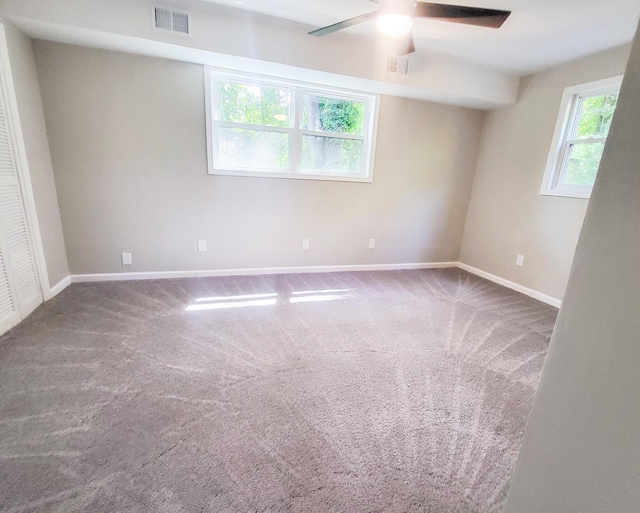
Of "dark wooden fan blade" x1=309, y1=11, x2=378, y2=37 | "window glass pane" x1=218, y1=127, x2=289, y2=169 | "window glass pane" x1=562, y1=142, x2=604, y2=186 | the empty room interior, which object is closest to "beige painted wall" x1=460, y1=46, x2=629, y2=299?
the empty room interior

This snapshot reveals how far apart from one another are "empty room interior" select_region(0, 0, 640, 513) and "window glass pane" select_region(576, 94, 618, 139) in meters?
0.03

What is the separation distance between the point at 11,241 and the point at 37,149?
0.90m

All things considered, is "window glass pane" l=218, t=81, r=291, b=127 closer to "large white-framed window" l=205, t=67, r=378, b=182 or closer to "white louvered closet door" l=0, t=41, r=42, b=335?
"large white-framed window" l=205, t=67, r=378, b=182

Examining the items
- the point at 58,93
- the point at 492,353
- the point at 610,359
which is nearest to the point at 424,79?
the point at 492,353

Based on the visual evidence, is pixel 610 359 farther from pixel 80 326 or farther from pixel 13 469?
pixel 80 326

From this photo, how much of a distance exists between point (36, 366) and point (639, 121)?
2.78m

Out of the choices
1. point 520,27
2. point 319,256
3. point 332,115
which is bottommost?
point 319,256

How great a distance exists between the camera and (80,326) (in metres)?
2.22

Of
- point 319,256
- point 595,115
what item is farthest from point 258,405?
point 595,115

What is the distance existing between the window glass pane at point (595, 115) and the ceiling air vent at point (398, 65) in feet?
6.30

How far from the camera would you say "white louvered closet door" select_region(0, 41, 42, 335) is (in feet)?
6.86

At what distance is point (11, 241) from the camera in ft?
7.16

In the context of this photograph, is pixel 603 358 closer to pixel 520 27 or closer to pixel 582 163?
pixel 520 27

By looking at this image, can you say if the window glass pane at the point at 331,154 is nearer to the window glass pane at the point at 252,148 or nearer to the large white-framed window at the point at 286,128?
the large white-framed window at the point at 286,128
